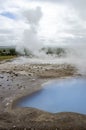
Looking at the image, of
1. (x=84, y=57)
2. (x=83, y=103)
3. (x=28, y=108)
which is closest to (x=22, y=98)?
(x=28, y=108)

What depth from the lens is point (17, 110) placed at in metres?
12.3

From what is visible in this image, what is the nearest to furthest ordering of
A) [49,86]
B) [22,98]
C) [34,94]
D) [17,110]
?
[17,110], [22,98], [34,94], [49,86]

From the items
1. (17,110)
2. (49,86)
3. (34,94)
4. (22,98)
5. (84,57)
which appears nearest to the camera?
(17,110)

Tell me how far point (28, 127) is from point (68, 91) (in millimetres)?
8187

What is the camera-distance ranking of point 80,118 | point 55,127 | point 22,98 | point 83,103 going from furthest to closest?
point 22,98 → point 83,103 → point 80,118 → point 55,127

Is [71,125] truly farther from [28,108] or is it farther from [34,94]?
[34,94]

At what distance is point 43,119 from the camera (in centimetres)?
1080

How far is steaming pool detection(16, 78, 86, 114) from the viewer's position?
42.7ft

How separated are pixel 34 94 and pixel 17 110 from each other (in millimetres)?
4082

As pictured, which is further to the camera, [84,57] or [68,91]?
[84,57]

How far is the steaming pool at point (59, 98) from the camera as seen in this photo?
13017 millimetres

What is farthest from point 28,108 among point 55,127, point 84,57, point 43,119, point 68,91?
point 84,57

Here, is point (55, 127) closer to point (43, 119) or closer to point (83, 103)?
point (43, 119)

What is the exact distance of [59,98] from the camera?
15.4 meters
